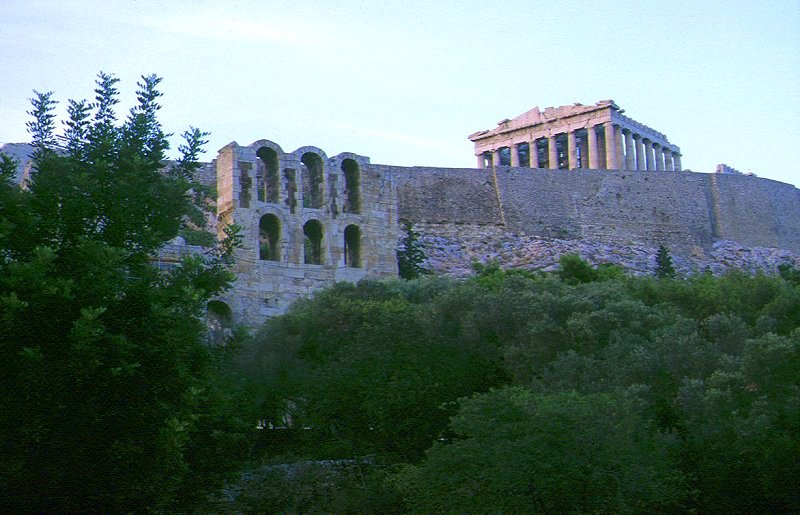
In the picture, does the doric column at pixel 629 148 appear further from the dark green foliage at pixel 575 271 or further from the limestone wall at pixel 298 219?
the limestone wall at pixel 298 219

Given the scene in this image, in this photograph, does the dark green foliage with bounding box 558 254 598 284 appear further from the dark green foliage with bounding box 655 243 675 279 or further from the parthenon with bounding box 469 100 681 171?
the parthenon with bounding box 469 100 681 171

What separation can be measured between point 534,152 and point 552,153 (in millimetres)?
917

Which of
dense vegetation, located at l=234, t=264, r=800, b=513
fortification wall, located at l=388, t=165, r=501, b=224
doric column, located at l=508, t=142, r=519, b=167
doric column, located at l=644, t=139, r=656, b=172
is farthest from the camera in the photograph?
doric column, located at l=644, t=139, r=656, b=172

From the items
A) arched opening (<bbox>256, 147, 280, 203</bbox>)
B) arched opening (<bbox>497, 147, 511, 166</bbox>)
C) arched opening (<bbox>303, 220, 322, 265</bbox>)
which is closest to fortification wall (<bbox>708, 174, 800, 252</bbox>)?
arched opening (<bbox>497, 147, 511, 166</bbox>)

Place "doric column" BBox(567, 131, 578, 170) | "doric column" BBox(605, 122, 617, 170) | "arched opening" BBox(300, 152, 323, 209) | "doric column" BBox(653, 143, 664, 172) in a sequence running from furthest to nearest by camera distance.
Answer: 1. "doric column" BBox(653, 143, 664, 172)
2. "doric column" BBox(567, 131, 578, 170)
3. "doric column" BBox(605, 122, 617, 170)
4. "arched opening" BBox(300, 152, 323, 209)

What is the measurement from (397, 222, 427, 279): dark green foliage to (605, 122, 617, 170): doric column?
695 inches

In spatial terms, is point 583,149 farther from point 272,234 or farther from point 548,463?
point 548,463

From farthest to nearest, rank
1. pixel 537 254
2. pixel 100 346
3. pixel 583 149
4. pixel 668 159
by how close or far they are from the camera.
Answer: pixel 668 159 < pixel 583 149 < pixel 537 254 < pixel 100 346

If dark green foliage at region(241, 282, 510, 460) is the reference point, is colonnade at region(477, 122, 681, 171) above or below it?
above

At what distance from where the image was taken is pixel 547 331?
84.6 ft

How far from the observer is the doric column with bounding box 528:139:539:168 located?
59.2 meters

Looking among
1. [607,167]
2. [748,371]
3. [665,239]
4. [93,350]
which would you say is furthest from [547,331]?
[607,167]

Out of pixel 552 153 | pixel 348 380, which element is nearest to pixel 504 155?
pixel 552 153

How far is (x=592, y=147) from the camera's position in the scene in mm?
58594
